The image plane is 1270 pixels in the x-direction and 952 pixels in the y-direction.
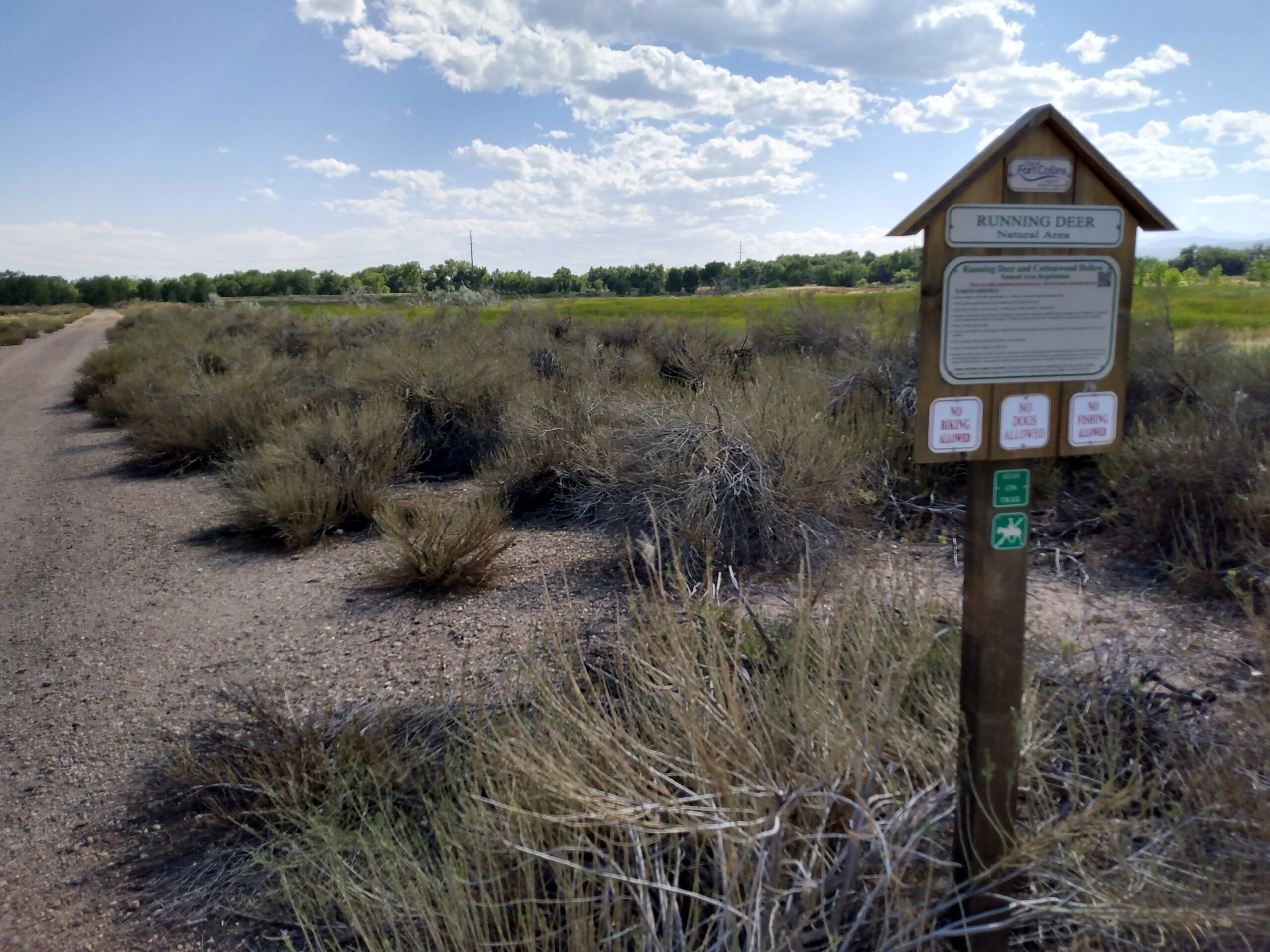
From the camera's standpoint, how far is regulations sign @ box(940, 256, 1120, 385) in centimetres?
222

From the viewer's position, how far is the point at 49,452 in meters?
14.5

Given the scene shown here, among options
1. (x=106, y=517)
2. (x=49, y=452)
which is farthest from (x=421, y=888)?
(x=49, y=452)

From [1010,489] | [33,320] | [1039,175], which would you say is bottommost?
[1010,489]

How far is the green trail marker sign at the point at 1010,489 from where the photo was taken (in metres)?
2.34

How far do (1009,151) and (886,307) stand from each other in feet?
43.4

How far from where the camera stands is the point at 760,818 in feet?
7.95

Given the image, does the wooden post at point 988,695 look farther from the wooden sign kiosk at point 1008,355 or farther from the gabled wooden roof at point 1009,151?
the gabled wooden roof at point 1009,151

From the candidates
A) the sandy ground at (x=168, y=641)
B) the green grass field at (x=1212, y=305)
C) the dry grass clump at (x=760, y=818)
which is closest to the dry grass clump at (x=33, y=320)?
the sandy ground at (x=168, y=641)

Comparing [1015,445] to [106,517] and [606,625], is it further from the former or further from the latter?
[106,517]

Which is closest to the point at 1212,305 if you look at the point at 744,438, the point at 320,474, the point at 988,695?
the point at 744,438

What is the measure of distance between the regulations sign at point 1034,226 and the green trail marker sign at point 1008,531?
2.25 ft

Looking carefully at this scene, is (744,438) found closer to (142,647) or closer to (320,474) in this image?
(320,474)

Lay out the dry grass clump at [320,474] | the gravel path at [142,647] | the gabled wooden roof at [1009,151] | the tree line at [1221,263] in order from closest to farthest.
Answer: the gabled wooden roof at [1009,151]
the gravel path at [142,647]
the dry grass clump at [320,474]
the tree line at [1221,263]

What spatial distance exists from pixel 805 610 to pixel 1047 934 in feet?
3.75
